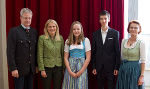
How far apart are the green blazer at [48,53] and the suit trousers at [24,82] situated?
0.21 meters

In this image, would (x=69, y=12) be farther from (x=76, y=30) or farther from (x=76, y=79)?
(x=76, y=79)

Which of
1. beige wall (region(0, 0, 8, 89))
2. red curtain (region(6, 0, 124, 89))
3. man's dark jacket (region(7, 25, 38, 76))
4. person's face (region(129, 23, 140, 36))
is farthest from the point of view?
beige wall (region(0, 0, 8, 89))

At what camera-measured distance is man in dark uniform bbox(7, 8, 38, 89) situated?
204 centimetres

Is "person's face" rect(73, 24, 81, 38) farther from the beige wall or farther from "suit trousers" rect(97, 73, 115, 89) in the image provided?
the beige wall

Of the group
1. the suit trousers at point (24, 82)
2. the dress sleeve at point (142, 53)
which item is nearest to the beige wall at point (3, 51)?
the suit trousers at point (24, 82)

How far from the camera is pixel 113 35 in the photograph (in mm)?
2295

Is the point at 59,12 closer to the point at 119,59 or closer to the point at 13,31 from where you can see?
the point at 13,31

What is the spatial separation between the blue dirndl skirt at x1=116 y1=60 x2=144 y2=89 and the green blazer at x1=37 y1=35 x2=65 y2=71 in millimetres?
874

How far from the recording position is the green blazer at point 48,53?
220 centimetres

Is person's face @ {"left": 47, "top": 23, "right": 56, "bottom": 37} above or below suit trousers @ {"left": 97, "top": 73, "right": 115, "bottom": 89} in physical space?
above

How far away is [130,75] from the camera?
215cm

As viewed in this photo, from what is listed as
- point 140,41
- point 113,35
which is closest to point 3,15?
point 113,35

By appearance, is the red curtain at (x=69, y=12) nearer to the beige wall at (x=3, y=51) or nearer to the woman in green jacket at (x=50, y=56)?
the beige wall at (x=3, y=51)

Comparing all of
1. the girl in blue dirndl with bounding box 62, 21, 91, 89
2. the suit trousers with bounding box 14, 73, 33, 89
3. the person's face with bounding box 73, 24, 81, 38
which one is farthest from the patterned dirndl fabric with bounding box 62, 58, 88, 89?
the suit trousers with bounding box 14, 73, 33, 89
